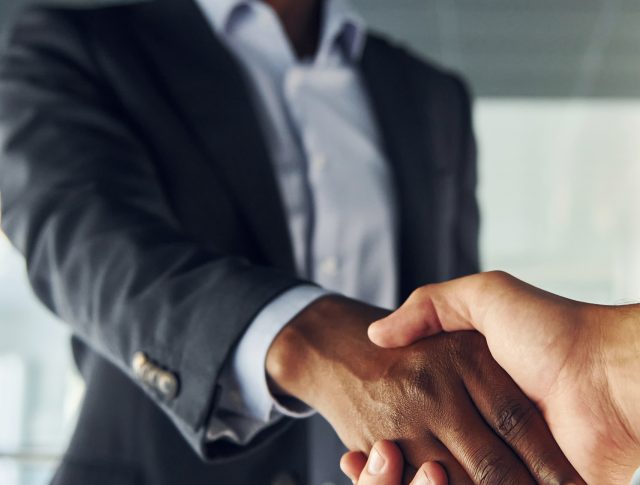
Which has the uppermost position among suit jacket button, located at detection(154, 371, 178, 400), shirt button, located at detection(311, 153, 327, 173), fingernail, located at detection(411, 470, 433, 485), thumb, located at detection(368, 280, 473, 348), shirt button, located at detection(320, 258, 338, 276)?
thumb, located at detection(368, 280, 473, 348)

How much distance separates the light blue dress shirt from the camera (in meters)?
0.93

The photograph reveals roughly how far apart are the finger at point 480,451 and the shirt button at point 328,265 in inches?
16.3

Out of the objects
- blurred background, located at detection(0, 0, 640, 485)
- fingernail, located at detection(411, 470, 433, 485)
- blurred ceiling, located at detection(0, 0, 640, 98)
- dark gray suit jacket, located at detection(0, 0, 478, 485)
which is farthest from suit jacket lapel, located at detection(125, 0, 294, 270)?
blurred ceiling, located at detection(0, 0, 640, 98)

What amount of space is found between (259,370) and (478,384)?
15 cm

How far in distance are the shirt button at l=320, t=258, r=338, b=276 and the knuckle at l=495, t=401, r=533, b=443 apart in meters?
0.42

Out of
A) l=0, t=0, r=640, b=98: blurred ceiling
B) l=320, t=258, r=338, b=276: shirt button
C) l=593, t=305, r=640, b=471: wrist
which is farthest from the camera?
l=0, t=0, r=640, b=98: blurred ceiling

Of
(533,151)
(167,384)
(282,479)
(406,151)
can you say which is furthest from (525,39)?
(167,384)

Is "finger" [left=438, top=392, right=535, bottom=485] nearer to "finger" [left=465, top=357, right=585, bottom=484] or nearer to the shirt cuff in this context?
"finger" [left=465, top=357, right=585, bottom=484]

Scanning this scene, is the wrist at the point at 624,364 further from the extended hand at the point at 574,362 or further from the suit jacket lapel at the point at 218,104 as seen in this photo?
the suit jacket lapel at the point at 218,104

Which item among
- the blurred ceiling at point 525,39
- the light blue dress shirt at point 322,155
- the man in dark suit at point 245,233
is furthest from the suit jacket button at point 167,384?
the blurred ceiling at point 525,39

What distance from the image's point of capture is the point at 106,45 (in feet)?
3.00

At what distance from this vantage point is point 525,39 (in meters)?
4.65

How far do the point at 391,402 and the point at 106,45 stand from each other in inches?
22.2

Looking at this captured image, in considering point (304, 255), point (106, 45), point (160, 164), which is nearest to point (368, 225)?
point (304, 255)
